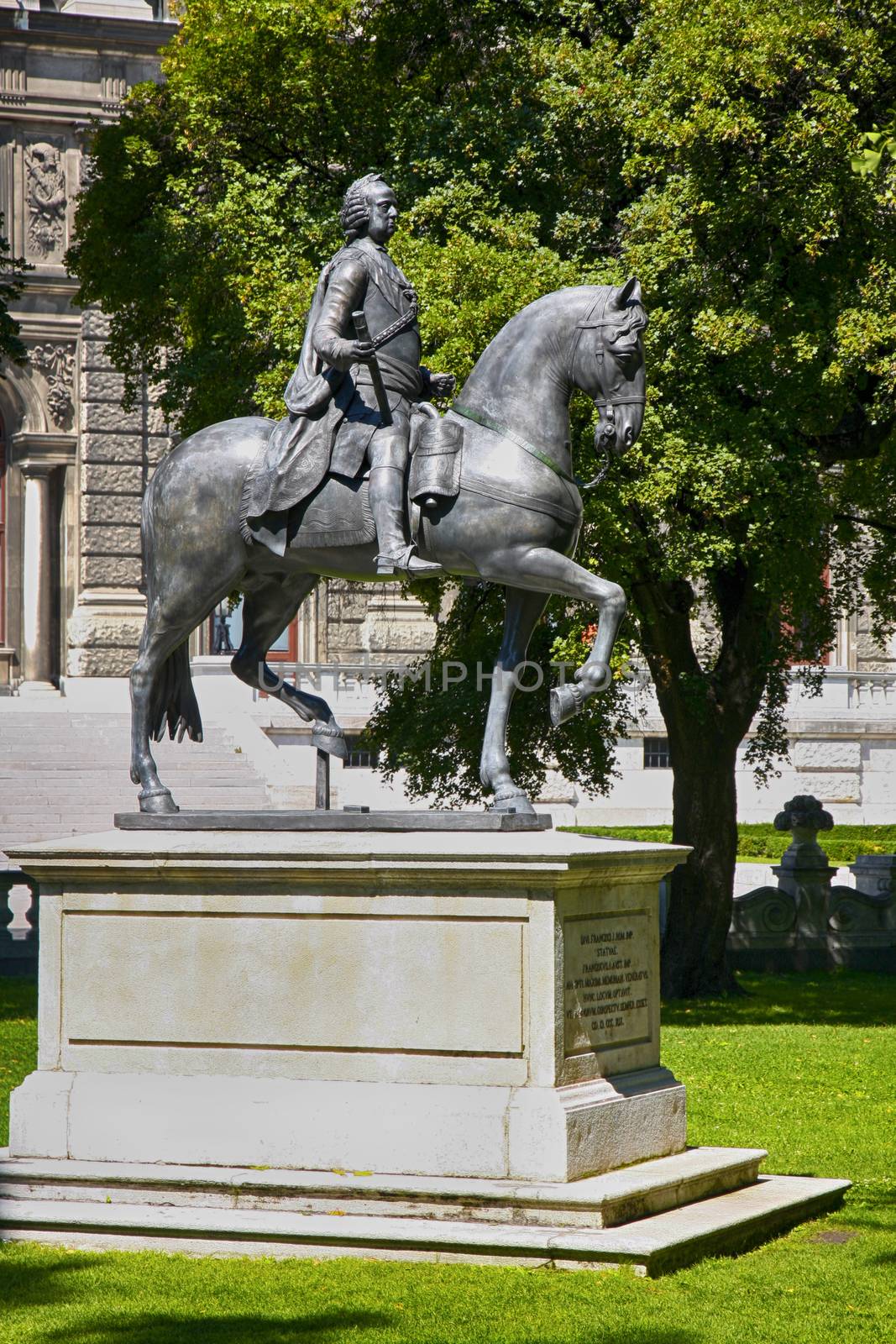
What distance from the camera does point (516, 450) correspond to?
9.53 metres

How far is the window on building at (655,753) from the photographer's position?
35.9 metres

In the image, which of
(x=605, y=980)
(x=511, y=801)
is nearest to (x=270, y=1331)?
(x=605, y=980)

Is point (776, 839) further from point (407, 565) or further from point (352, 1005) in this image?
point (352, 1005)

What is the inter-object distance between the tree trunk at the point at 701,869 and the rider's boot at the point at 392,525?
10852 mm

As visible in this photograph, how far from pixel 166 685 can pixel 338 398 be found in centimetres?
188

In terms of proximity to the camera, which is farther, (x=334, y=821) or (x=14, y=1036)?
(x=14, y=1036)

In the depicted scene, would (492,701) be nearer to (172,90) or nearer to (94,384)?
(172,90)

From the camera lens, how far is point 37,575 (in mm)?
35344

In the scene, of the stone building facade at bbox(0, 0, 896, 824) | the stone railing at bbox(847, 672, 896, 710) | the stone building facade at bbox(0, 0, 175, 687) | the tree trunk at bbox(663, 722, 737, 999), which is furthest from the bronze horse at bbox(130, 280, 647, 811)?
the stone railing at bbox(847, 672, 896, 710)

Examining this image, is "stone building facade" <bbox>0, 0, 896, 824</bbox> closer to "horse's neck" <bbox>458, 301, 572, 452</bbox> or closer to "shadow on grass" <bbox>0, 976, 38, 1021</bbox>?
"shadow on grass" <bbox>0, 976, 38, 1021</bbox>

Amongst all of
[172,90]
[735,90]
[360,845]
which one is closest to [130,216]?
[172,90]

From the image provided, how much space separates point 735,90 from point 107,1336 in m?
12.9

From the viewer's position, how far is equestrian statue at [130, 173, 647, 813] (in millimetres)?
9453

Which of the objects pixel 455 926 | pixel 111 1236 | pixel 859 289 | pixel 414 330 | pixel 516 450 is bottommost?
pixel 111 1236
